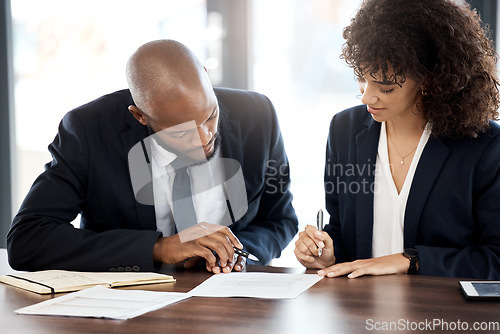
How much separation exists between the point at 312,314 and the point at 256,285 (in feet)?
1.02

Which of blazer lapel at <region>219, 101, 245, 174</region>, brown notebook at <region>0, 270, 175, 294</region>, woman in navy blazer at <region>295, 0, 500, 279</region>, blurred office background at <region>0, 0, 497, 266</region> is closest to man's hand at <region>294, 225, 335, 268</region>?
woman in navy blazer at <region>295, 0, 500, 279</region>

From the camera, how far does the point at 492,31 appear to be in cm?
326

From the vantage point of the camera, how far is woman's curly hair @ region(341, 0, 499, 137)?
2.10 metres

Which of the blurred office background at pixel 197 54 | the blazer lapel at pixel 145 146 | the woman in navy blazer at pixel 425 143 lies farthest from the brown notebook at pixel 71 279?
the blurred office background at pixel 197 54

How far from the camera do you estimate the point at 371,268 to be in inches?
73.6

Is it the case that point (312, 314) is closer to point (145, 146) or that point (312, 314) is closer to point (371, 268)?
point (371, 268)

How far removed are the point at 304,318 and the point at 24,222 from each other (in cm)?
115

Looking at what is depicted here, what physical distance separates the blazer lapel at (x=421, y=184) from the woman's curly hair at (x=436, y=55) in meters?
0.07

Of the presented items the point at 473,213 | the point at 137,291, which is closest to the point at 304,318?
the point at 137,291

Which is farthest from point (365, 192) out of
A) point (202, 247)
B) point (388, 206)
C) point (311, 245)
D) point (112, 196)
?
point (112, 196)

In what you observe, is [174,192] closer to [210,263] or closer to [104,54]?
[210,263]

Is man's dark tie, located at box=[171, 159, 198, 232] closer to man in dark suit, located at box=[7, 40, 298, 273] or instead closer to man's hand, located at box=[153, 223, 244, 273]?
man in dark suit, located at box=[7, 40, 298, 273]

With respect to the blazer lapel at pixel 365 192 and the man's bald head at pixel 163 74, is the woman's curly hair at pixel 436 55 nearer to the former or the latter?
the blazer lapel at pixel 365 192

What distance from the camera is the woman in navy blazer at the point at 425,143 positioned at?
2074 mm
